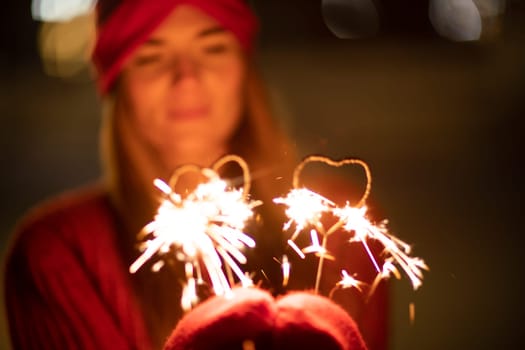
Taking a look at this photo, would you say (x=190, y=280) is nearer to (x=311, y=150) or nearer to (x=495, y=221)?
(x=311, y=150)

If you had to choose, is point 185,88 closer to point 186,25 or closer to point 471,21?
point 186,25

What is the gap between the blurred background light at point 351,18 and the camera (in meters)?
1.70

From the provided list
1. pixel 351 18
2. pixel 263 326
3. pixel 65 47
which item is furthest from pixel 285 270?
pixel 351 18

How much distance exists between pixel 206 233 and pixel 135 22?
1.24 ft

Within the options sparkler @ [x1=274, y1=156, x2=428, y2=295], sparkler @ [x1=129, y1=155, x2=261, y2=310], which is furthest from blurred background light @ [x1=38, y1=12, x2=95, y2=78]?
sparkler @ [x1=274, y1=156, x2=428, y2=295]

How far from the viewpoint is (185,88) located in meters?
1.21

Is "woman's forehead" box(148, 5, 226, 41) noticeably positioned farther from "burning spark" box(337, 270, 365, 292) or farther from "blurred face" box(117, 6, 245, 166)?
"burning spark" box(337, 270, 365, 292)

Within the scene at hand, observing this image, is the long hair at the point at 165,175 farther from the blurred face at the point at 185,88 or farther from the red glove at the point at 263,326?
the red glove at the point at 263,326

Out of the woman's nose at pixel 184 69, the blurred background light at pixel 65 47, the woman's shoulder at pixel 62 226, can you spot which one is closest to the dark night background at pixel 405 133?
the blurred background light at pixel 65 47

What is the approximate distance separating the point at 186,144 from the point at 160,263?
0.22 metres

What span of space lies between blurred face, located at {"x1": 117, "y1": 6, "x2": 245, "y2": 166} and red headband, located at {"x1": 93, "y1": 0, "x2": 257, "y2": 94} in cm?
2

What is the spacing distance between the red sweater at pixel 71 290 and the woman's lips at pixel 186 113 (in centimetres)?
22

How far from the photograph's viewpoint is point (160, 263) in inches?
45.4

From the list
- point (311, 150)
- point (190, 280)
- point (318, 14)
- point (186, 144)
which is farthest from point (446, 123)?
point (190, 280)
